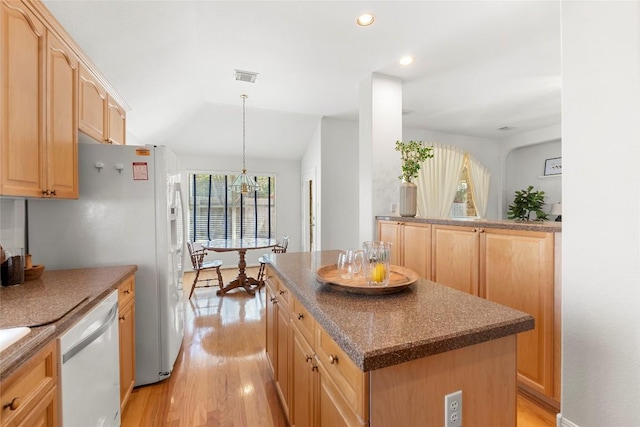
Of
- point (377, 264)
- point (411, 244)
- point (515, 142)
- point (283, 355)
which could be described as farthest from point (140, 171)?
point (515, 142)

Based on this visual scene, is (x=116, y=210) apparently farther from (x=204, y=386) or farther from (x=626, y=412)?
(x=626, y=412)

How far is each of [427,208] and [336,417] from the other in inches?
184

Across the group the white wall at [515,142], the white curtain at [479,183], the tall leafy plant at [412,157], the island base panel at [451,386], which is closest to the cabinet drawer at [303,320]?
the island base panel at [451,386]

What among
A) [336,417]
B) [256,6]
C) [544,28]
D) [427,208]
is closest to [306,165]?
[427,208]

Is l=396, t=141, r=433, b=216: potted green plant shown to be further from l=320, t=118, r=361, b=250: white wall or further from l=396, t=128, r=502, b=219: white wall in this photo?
l=396, t=128, r=502, b=219: white wall

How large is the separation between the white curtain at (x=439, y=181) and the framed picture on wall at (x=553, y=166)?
175 cm

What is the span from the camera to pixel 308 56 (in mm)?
2771

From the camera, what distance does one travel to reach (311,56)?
2770 millimetres

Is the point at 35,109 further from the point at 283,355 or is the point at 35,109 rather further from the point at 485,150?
the point at 485,150

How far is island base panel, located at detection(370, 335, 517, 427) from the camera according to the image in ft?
2.49

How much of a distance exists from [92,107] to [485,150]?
632cm

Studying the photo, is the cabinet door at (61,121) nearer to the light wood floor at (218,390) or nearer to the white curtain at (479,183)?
the light wood floor at (218,390)

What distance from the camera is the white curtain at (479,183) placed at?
5.65 metres

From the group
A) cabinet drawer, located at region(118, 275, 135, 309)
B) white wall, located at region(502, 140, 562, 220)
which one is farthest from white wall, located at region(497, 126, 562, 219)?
cabinet drawer, located at region(118, 275, 135, 309)
